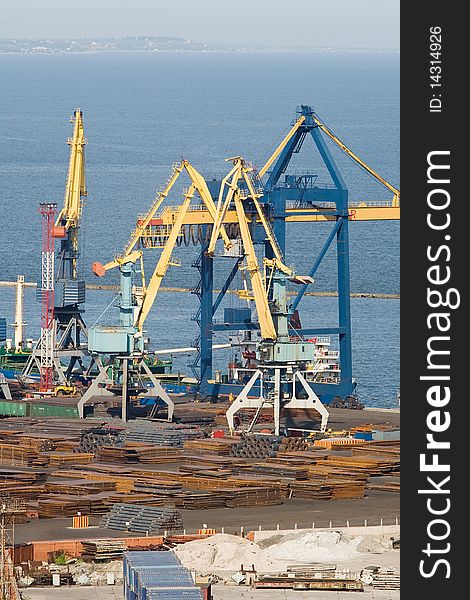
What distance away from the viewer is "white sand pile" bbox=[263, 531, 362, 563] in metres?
43.6

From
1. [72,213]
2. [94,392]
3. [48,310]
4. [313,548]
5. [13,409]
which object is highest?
[72,213]

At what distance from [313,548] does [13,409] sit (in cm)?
3284

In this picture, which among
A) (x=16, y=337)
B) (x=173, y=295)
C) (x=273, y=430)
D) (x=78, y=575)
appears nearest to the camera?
(x=78, y=575)

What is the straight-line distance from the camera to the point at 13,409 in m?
75.5

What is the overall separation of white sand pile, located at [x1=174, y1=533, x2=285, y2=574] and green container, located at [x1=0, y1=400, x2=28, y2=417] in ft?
105

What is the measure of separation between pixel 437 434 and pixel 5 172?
172870 millimetres

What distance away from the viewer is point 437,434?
23.1m

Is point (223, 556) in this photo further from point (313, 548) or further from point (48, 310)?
point (48, 310)

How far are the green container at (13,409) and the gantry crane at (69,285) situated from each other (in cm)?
620

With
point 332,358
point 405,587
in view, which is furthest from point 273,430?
point 405,587

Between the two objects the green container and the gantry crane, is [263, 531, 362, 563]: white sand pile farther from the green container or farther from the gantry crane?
the gantry crane

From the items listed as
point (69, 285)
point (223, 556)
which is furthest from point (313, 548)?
point (69, 285)

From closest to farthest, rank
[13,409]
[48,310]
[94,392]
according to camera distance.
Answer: [94,392] → [13,409] → [48,310]

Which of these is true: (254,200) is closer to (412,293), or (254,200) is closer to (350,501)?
(350,501)
